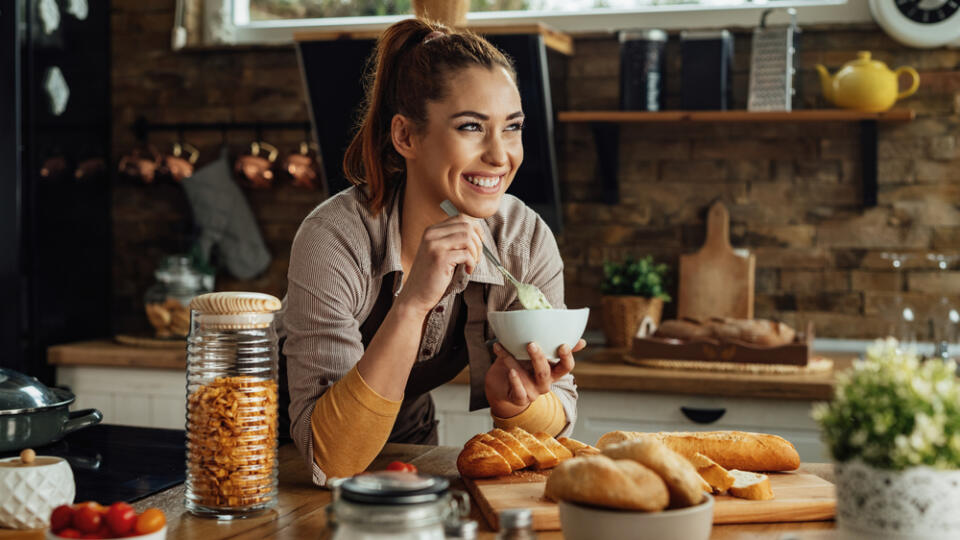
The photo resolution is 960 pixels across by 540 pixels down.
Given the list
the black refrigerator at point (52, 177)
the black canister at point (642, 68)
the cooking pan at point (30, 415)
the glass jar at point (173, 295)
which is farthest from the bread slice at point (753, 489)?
the black refrigerator at point (52, 177)

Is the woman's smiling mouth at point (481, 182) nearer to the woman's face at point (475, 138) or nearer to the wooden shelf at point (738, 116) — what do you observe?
the woman's face at point (475, 138)

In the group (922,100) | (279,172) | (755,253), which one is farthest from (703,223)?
(279,172)

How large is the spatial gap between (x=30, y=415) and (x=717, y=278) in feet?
7.14

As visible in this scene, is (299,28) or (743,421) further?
(299,28)

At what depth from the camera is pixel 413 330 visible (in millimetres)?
1537

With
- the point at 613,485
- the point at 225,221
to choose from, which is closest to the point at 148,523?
the point at 613,485

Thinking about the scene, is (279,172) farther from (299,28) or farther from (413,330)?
(413,330)

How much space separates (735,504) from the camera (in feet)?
3.94

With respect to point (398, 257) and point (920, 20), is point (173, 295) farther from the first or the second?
point (920, 20)

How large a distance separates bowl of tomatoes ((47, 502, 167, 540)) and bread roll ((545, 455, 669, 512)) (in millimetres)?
406

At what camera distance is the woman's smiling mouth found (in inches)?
65.4

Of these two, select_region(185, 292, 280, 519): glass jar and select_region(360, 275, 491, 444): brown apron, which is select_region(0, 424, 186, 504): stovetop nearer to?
select_region(185, 292, 280, 519): glass jar

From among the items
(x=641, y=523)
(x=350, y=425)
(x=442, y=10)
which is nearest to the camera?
(x=641, y=523)

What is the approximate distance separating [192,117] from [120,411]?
112 centimetres
